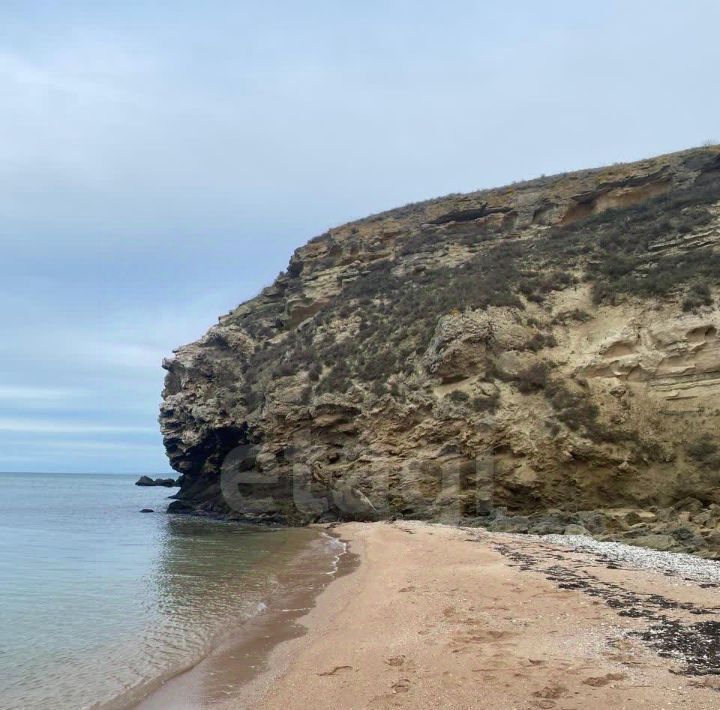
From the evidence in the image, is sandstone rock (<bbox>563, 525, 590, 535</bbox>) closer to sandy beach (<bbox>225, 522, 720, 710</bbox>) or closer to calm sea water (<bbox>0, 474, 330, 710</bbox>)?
sandy beach (<bbox>225, 522, 720, 710</bbox>)

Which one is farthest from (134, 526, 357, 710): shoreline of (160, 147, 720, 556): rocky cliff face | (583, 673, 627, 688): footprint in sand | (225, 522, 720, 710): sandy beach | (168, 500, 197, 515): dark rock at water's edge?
(168, 500, 197, 515): dark rock at water's edge

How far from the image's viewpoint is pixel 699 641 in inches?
246

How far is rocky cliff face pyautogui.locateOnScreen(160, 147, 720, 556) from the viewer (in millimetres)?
20531

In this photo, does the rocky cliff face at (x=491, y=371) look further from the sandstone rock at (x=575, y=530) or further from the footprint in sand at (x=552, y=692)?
the footprint in sand at (x=552, y=692)

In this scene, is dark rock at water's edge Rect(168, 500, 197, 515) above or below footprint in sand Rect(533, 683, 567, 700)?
below

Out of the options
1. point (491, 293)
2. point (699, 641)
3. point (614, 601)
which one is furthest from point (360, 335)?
point (699, 641)

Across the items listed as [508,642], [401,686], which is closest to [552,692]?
[401,686]

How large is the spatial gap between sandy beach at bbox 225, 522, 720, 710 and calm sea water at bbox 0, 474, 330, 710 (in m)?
1.71

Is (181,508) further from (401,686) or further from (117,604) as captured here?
(401,686)

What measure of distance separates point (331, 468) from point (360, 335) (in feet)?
27.4

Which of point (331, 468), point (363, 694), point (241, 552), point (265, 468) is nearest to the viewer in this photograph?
point (363, 694)

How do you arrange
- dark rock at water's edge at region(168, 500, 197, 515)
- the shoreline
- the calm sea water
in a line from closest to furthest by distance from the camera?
the shoreline
the calm sea water
dark rock at water's edge at region(168, 500, 197, 515)

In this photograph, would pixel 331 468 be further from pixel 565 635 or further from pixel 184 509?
pixel 565 635

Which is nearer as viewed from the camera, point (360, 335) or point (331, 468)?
point (331, 468)
